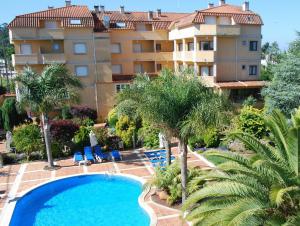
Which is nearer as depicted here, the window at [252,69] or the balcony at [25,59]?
the balcony at [25,59]

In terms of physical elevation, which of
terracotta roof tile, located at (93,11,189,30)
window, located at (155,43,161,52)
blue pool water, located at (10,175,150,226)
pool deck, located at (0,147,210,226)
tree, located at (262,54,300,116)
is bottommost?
blue pool water, located at (10,175,150,226)

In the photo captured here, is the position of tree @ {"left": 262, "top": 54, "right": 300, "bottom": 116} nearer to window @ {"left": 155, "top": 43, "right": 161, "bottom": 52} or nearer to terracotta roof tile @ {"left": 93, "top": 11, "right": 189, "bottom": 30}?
terracotta roof tile @ {"left": 93, "top": 11, "right": 189, "bottom": 30}

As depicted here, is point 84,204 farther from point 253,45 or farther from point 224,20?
point 253,45

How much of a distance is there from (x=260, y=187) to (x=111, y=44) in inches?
1365

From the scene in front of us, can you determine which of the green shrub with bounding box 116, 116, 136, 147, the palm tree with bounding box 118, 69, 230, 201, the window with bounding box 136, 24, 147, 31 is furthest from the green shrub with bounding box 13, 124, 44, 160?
the window with bounding box 136, 24, 147, 31

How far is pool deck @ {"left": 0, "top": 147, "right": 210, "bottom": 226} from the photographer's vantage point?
66.7 feet

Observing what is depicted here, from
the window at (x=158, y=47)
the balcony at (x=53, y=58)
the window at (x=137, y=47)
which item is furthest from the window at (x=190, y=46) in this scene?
the balcony at (x=53, y=58)

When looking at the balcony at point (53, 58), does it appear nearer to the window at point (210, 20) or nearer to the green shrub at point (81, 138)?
the green shrub at point (81, 138)

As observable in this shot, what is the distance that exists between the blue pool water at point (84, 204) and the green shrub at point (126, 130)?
18.7ft

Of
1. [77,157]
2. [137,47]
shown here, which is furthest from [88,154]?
[137,47]

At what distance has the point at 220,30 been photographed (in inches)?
1411

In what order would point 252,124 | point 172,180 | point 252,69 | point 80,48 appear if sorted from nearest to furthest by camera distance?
point 172,180 < point 252,124 < point 80,48 < point 252,69

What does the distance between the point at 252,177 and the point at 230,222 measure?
69.7 inches

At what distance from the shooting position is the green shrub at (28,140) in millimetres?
24469
